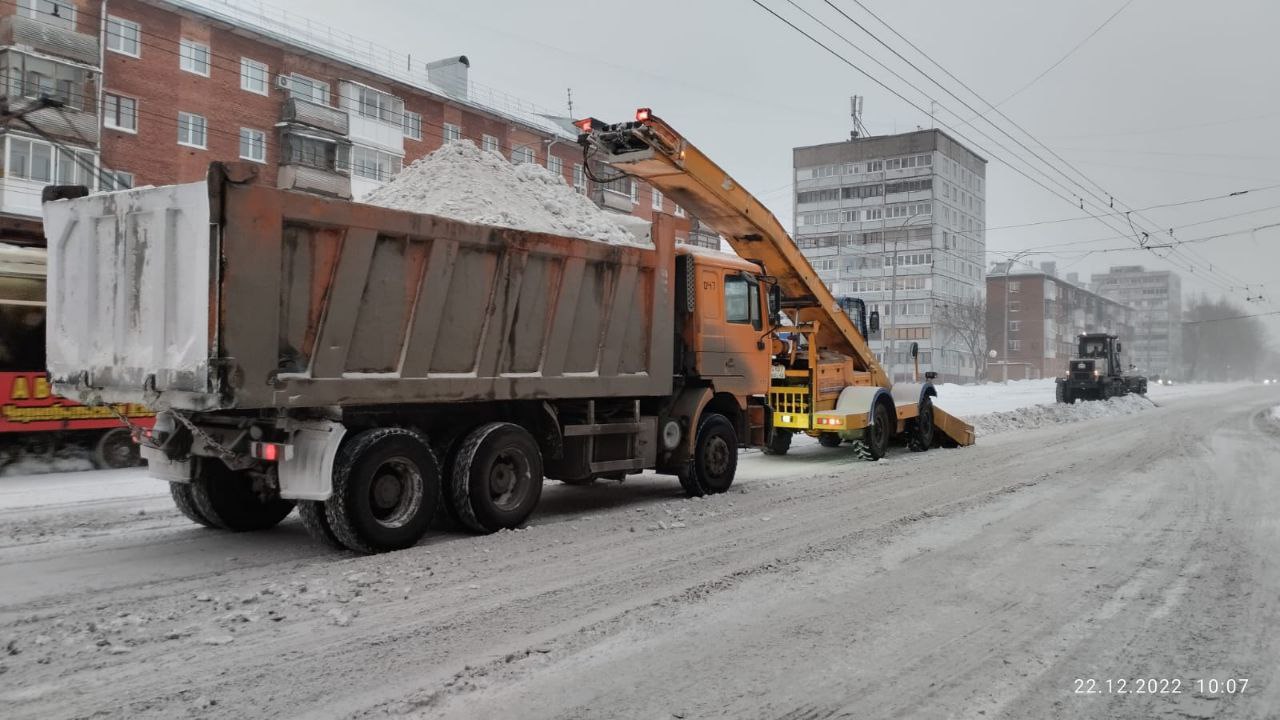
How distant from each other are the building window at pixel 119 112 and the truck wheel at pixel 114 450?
20353 mm

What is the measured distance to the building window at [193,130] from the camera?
29109 mm

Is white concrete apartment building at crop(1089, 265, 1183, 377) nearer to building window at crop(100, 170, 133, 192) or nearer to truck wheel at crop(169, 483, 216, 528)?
building window at crop(100, 170, 133, 192)

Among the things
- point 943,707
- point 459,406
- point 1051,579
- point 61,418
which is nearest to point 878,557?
point 1051,579

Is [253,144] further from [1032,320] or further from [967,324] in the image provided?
[1032,320]

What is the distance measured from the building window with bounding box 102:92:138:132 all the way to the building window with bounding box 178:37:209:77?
231 cm

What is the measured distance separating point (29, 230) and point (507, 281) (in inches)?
340

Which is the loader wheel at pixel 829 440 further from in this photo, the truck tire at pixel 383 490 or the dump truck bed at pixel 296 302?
the truck tire at pixel 383 490

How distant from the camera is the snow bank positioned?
2078 cm

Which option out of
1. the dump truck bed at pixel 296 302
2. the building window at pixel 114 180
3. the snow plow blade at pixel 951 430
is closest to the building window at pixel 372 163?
the building window at pixel 114 180

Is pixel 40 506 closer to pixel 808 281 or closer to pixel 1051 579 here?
pixel 1051 579

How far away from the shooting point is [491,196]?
10711mm

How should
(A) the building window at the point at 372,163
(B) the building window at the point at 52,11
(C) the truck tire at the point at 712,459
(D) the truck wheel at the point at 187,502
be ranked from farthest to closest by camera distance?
(A) the building window at the point at 372,163
(B) the building window at the point at 52,11
(C) the truck tire at the point at 712,459
(D) the truck wheel at the point at 187,502

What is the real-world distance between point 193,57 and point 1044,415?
30.3 metres

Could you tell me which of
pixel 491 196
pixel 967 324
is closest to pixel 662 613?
pixel 491 196
